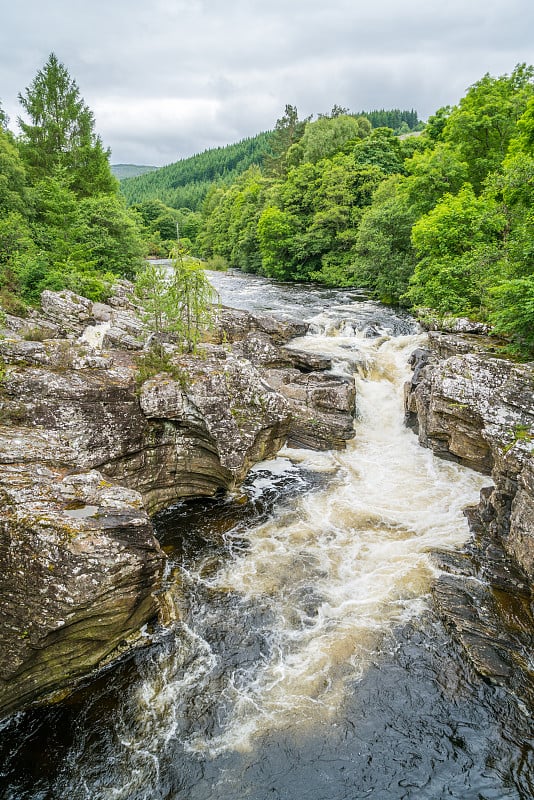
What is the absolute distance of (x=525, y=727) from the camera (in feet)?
23.5

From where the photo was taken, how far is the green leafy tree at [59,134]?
31953 mm

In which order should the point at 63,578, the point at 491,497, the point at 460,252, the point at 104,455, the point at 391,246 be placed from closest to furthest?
1. the point at 63,578
2. the point at 104,455
3. the point at 491,497
4. the point at 460,252
5. the point at 391,246

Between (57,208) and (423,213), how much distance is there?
2400 centimetres

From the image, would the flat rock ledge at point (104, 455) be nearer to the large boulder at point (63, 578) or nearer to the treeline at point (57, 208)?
the large boulder at point (63, 578)

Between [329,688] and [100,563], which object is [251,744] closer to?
[329,688]

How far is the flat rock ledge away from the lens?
7.23m

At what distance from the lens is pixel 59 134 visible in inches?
1297

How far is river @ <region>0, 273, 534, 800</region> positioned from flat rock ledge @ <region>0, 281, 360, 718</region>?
0.92 metres

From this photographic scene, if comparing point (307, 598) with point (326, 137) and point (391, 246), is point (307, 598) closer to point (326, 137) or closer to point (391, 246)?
point (391, 246)

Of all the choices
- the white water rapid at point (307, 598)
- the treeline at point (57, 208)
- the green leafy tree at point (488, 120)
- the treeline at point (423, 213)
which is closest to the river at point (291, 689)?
the white water rapid at point (307, 598)

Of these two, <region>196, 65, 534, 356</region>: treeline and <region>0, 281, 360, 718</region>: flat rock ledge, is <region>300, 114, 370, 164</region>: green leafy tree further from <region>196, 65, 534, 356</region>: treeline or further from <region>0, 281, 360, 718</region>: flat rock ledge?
<region>0, 281, 360, 718</region>: flat rock ledge

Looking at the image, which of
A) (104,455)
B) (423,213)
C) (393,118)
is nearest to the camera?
(104,455)

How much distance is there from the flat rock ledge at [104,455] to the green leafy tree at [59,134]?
1885 centimetres

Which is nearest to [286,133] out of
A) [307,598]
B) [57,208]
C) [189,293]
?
[57,208]
